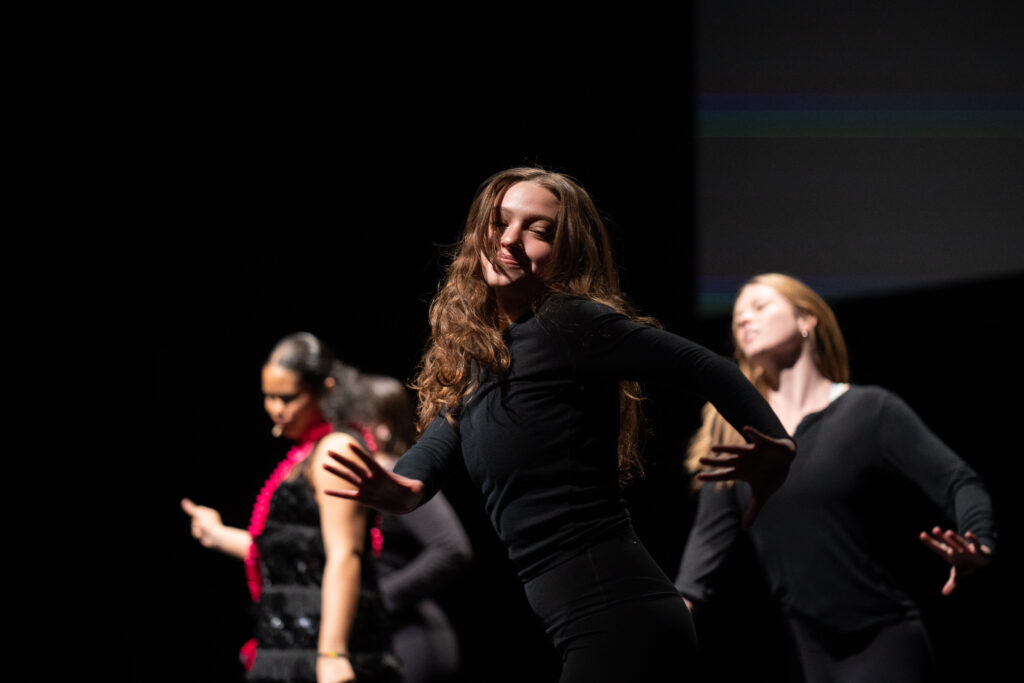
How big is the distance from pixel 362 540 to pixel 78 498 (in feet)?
→ 7.42

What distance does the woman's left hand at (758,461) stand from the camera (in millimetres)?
1550

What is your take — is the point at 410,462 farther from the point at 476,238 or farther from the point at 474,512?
the point at 474,512

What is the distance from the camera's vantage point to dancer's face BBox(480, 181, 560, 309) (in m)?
1.79

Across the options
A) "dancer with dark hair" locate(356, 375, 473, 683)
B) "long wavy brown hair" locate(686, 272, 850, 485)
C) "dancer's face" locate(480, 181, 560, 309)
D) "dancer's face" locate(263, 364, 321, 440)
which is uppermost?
"dancer's face" locate(480, 181, 560, 309)

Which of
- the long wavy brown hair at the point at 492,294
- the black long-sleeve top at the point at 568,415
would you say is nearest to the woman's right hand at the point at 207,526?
the long wavy brown hair at the point at 492,294

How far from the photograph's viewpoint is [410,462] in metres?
1.80

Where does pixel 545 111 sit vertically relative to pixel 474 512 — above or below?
above

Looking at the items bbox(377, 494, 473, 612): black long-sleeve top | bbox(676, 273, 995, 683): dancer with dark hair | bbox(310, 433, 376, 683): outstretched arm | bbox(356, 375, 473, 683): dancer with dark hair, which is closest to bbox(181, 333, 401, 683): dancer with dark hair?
bbox(310, 433, 376, 683): outstretched arm

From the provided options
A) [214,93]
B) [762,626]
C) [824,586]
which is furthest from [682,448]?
[214,93]

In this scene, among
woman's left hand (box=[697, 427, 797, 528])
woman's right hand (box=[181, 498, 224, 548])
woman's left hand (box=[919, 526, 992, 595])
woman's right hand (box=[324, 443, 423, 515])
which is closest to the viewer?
woman's left hand (box=[697, 427, 797, 528])

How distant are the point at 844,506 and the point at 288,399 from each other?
1623 millimetres

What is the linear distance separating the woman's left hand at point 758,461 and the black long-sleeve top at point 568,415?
0.04 metres

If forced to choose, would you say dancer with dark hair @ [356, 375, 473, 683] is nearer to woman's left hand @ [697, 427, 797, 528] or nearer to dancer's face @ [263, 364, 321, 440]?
dancer's face @ [263, 364, 321, 440]

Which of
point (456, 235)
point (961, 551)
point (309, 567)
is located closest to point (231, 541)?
point (309, 567)
